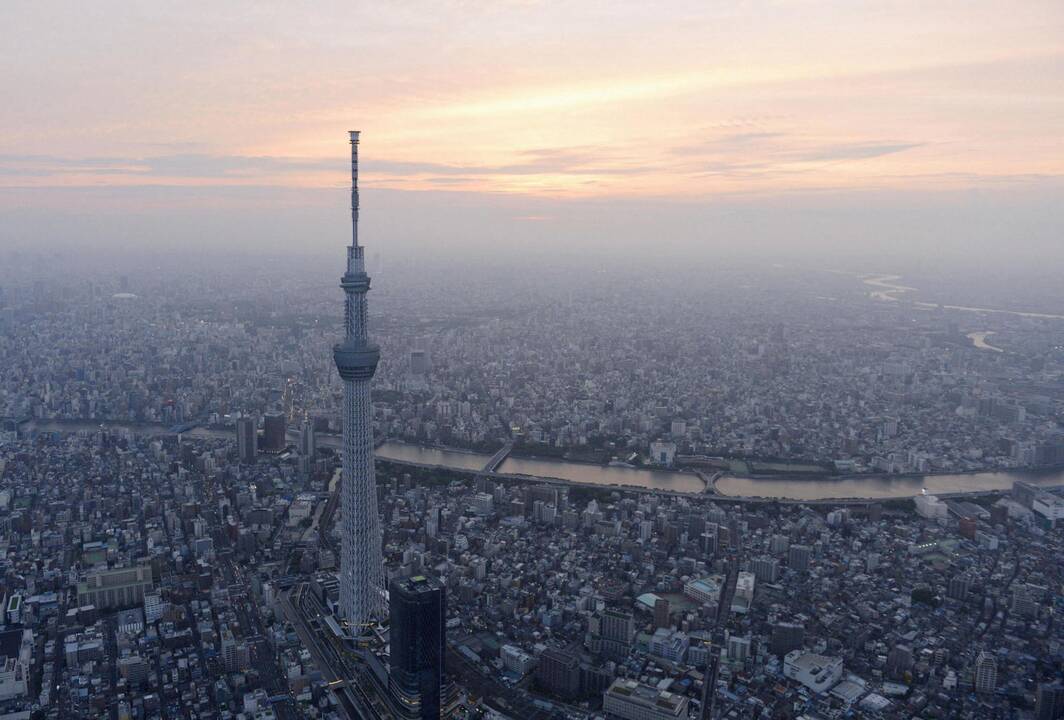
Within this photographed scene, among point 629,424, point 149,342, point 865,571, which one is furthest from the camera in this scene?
point 149,342

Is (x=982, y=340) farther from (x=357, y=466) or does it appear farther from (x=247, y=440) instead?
(x=357, y=466)

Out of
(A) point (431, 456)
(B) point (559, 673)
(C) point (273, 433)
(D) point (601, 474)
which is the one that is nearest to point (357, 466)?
(B) point (559, 673)

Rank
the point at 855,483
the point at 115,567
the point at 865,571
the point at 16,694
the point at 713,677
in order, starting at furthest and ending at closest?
the point at 855,483 < the point at 865,571 < the point at 115,567 < the point at 713,677 < the point at 16,694

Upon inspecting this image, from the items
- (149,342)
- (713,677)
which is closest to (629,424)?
(713,677)

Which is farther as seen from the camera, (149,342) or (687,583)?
(149,342)

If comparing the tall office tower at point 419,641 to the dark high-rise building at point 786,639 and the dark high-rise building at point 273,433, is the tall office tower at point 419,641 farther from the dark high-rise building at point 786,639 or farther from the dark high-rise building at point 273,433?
the dark high-rise building at point 273,433

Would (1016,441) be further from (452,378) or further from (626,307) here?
(626,307)

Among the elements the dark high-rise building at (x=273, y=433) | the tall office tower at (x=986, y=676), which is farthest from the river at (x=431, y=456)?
the tall office tower at (x=986, y=676)

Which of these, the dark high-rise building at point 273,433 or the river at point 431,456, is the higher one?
the dark high-rise building at point 273,433
